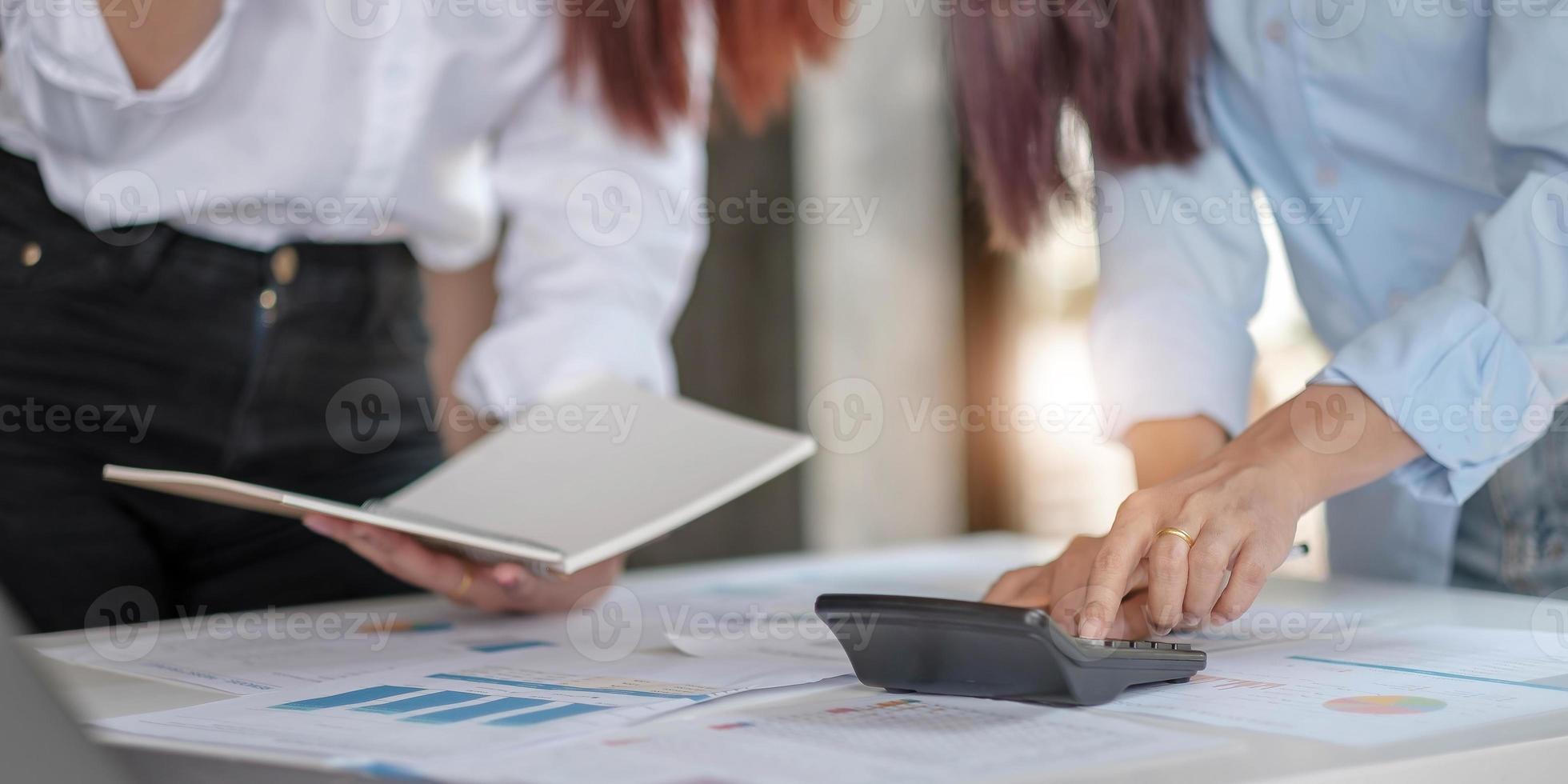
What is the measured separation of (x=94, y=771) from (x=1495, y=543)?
97 centimetres

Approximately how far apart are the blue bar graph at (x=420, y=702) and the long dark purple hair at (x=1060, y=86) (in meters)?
0.70

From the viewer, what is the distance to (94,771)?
416 millimetres

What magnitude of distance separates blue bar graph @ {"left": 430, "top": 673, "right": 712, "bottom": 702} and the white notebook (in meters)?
0.10

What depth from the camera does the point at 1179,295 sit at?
3.33ft

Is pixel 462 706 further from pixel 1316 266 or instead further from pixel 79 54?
pixel 1316 266

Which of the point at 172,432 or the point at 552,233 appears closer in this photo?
the point at 172,432

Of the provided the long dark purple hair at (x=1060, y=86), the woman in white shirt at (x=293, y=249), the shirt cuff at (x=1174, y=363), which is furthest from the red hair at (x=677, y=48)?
the shirt cuff at (x=1174, y=363)

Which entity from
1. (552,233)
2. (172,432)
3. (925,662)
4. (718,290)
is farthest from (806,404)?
(925,662)

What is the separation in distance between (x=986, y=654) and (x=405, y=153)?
0.75 meters

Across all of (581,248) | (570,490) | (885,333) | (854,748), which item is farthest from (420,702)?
(885,333)

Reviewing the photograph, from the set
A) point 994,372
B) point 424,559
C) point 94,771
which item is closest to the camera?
point 94,771

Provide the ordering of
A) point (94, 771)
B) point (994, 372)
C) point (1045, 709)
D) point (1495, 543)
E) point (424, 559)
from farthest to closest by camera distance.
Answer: point (994, 372) < point (1495, 543) < point (424, 559) < point (1045, 709) < point (94, 771)

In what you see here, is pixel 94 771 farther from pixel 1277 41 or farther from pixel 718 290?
pixel 718 290

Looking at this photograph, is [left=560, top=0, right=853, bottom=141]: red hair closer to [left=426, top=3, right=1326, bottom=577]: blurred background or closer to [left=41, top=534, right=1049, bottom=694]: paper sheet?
[left=41, top=534, right=1049, bottom=694]: paper sheet
